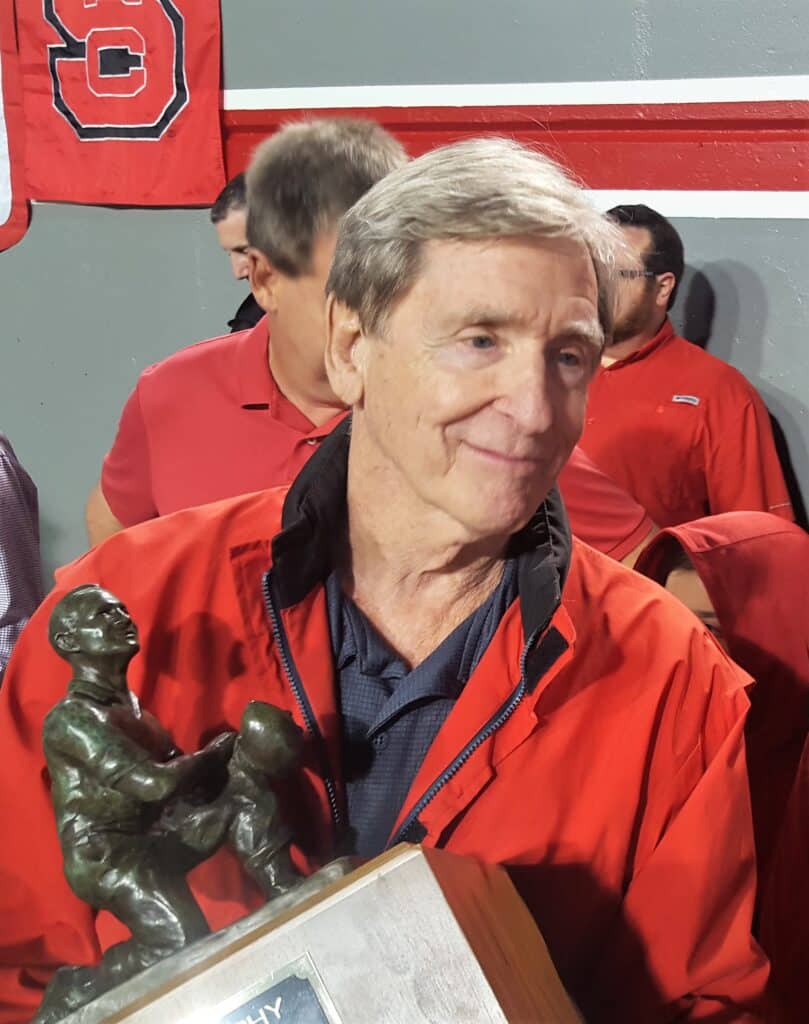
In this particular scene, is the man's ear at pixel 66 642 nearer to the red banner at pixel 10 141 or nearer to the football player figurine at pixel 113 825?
the football player figurine at pixel 113 825

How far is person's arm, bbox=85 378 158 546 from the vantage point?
6.69 feet

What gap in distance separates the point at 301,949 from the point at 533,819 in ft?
1.43

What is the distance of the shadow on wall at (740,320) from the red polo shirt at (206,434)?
52.4 inches

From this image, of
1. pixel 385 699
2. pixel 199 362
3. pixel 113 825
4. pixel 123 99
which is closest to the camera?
pixel 113 825

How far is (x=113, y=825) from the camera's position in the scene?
69 cm

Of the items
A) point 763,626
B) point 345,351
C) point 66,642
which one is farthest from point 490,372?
point 763,626

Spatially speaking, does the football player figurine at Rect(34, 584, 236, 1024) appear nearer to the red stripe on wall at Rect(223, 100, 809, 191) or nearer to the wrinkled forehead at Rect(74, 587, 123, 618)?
the wrinkled forehead at Rect(74, 587, 123, 618)

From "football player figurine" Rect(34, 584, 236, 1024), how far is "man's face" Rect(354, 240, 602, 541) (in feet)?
1.18

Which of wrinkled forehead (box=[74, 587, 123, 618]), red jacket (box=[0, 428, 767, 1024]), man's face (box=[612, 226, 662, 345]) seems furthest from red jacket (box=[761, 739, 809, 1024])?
man's face (box=[612, 226, 662, 345])

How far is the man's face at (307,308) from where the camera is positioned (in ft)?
5.73

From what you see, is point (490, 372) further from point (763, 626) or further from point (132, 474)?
point (132, 474)

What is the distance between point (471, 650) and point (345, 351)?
315mm

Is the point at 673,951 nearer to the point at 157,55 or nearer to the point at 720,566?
the point at 720,566

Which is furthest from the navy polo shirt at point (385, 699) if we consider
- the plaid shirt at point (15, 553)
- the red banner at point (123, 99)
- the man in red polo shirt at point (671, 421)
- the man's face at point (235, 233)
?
the red banner at point (123, 99)
